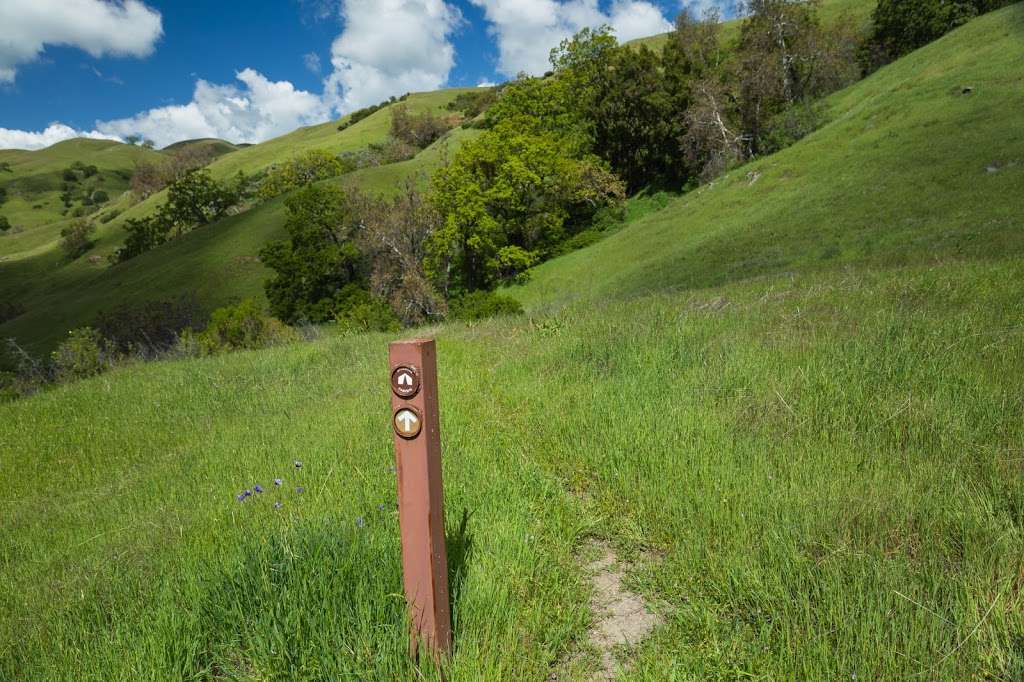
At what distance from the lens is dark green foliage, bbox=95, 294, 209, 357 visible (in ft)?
116

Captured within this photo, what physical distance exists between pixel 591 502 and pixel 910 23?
59216 mm

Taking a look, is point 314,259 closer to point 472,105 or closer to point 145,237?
point 145,237

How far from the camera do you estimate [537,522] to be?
11.7ft

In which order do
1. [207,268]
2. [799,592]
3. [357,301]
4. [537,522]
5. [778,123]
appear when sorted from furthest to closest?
[207,268] < [357,301] < [778,123] < [537,522] < [799,592]

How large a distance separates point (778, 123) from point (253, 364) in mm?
35790

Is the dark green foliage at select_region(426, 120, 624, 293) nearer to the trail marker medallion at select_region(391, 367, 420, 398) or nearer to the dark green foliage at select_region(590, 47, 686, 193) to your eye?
the dark green foliage at select_region(590, 47, 686, 193)

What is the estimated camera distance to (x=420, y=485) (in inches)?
80.0

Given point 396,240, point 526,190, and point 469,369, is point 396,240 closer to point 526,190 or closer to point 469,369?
point 526,190

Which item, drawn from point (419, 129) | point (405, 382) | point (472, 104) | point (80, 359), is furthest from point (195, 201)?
point (405, 382)

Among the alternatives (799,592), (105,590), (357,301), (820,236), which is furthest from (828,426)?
(357,301)

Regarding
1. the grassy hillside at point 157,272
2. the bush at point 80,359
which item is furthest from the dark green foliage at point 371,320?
the grassy hillside at point 157,272

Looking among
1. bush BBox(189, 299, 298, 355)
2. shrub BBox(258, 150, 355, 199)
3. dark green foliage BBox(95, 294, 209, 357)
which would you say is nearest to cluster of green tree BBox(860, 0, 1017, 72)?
bush BBox(189, 299, 298, 355)

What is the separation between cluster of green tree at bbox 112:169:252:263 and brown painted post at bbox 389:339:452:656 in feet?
270

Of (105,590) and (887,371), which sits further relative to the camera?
(887,371)
